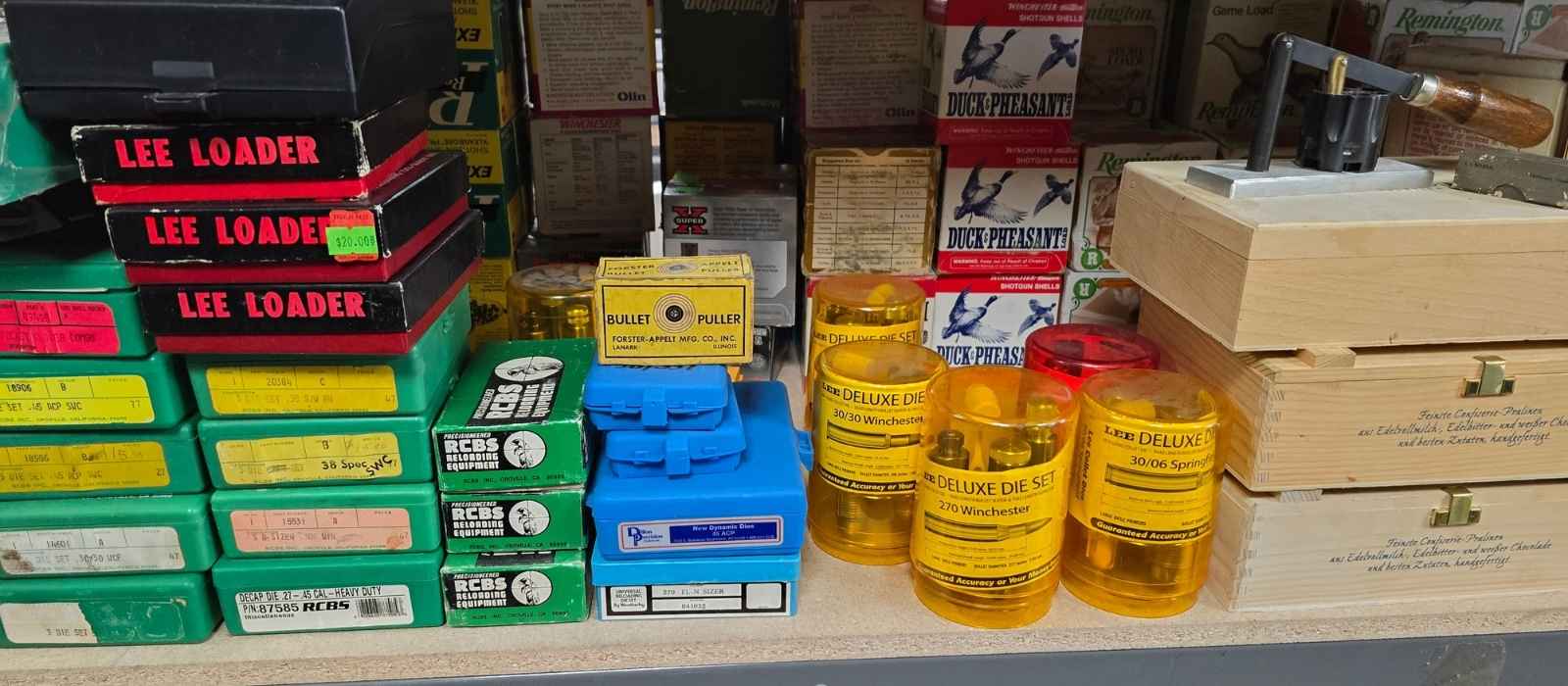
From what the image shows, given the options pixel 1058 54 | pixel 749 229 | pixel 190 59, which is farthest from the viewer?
pixel 749 229

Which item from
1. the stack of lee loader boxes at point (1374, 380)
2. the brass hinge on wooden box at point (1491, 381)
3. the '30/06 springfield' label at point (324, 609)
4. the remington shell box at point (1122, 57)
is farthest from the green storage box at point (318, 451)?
the remington shell box at point (1122, 57)

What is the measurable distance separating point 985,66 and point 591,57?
639 mm

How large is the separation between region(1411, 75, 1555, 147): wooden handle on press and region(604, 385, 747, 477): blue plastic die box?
2.35ft

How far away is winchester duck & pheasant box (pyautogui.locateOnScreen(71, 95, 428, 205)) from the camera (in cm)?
77

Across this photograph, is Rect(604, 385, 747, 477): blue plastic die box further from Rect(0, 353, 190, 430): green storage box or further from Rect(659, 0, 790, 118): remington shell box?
Rect(659, 0, 790, 118): remington shell box

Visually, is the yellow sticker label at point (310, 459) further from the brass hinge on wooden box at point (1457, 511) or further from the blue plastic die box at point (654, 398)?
the brass hinge on wooden box at point (1457, 511)

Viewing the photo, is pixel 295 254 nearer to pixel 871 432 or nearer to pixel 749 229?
pixel 871 432

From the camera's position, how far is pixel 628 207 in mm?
1743

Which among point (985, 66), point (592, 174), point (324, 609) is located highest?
point (985, 66)

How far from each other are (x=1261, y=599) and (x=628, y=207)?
1.14m

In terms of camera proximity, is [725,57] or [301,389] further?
[725,57]

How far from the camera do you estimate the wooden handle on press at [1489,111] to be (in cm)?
97

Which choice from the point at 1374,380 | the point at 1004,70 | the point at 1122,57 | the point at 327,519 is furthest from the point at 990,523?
the point at 1122,57

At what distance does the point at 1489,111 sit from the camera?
0.99 metres
